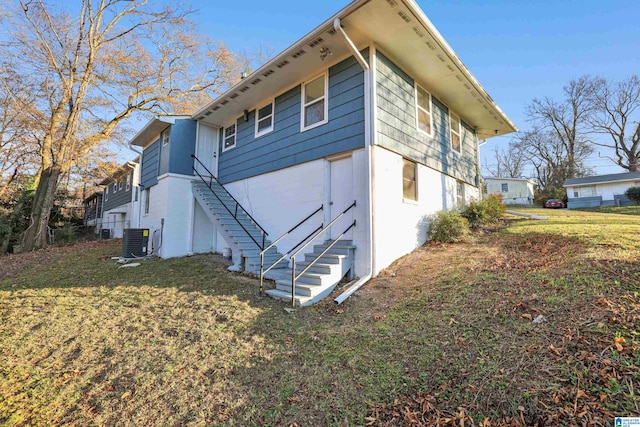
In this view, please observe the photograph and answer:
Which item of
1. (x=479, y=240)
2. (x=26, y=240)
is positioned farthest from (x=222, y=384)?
(x=26, y=240)

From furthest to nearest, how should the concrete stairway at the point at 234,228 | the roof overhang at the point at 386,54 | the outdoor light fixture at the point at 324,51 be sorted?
the concrete stairway at the point at 234,228 → the outdoor light fixture at the point at 324,51 → the roof overhang at the point at 386,54

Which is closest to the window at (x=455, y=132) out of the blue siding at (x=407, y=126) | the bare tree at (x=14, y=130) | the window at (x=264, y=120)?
the blue siding at (x=407, y=126)

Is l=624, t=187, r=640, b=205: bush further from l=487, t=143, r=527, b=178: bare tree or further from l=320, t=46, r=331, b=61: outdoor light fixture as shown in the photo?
l=320, t=46, r=331, b=61: outdoor light fixture

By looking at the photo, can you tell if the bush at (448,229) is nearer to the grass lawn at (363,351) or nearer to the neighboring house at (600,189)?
the grass lawn at (363,351)

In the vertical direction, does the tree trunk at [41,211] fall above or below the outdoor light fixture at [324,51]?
below

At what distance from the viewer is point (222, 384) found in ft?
10.1

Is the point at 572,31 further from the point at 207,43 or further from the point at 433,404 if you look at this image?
the point at 207,43

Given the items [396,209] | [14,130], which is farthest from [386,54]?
[14,130]

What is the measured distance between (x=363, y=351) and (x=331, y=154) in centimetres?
440

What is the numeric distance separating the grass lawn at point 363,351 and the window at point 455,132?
494 cm

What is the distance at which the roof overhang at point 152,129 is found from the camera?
33.4 ft

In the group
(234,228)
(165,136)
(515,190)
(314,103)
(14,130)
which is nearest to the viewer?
(314,103)

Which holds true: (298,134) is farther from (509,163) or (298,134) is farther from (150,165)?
(509,163)

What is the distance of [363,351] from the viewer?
11.5 feet
